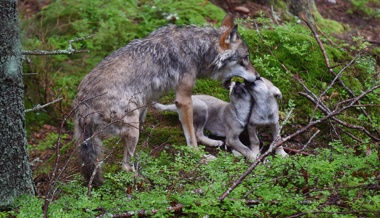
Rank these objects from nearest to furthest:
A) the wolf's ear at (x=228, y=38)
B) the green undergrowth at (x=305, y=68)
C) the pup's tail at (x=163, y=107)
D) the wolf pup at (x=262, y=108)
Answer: the wolf pup at (x=262, y=108)
the wolf's ear at (x=228, y=38)
the pup's tail at (x=163, y=107)
the green undergrowth at (x=305, y=68)

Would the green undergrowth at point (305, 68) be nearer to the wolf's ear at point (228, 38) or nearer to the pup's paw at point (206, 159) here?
the wolf's ear at point (228, 38)

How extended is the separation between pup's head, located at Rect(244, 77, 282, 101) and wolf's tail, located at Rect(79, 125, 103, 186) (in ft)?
6.38

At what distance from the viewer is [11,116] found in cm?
512

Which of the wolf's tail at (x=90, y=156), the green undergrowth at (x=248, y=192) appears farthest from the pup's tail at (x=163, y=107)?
the green undergrowth at (x=248, y=192)

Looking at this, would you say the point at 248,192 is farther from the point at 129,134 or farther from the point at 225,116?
the point at 225,116

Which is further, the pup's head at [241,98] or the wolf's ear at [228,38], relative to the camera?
the wolf's ear at [228,38]

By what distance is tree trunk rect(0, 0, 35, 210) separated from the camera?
16.2ft

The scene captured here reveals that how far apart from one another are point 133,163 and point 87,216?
4.57ft

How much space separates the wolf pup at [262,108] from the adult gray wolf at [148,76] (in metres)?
0.16

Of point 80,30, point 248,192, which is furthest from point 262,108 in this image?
point 80,30

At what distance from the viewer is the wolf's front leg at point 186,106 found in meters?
6.85

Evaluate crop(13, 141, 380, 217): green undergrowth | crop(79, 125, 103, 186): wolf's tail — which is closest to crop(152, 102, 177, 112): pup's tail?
crop(79, 125, 103, 186): wolf's tail

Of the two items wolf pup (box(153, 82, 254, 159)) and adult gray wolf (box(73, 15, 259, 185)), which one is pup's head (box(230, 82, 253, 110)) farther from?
adult gray wolf (box(73, 15, 259, 185))

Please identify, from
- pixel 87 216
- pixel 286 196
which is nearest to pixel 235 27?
pixel 286 196
